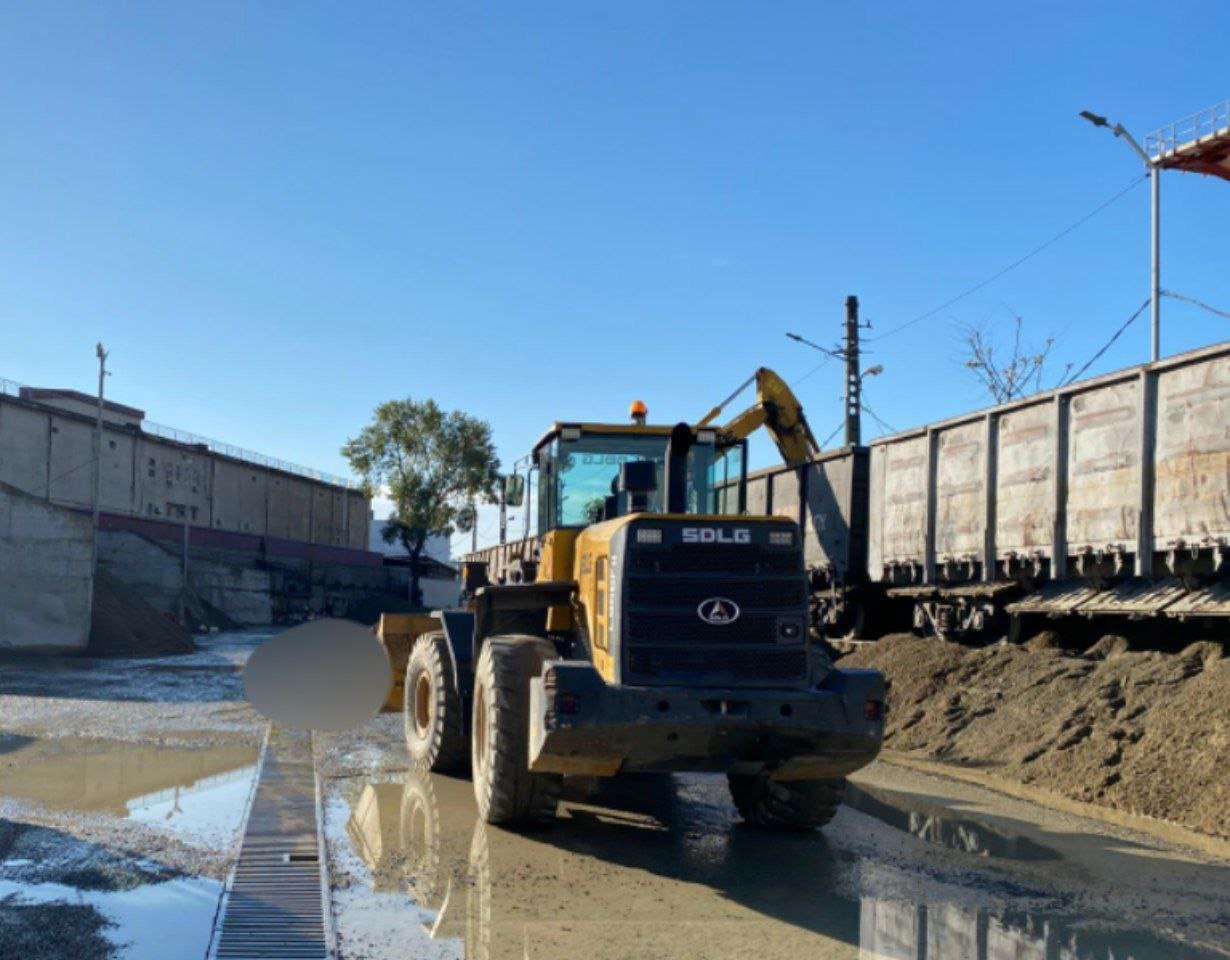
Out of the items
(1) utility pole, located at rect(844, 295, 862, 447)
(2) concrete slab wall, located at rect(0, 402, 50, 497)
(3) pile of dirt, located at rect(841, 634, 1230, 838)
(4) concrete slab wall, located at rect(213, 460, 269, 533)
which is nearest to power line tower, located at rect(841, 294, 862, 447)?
(1) utility pole, located at rect(844, 295, 862, 447)

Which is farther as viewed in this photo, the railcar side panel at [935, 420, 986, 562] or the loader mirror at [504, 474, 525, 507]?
the railcar side panel at [935, 420, 986, 562]

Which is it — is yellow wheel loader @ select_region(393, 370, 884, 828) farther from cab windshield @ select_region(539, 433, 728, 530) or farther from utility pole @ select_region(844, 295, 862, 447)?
utility pole @ select_region(844, 295, 862, 447)

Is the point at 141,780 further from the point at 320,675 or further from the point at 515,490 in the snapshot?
the point at 515,490

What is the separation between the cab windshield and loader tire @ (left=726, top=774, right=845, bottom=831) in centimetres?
221

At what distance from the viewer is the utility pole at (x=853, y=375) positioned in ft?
98.9

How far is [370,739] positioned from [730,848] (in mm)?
6373

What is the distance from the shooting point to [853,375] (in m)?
30.3

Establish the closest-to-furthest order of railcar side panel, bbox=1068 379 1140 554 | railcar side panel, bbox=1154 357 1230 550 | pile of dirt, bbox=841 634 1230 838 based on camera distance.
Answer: pile of dirt, bbox=841 634 1230 838, railcar side panel, bbox=1154 357 1230 550, railcar side panel, bbox=1068 379 1140 554

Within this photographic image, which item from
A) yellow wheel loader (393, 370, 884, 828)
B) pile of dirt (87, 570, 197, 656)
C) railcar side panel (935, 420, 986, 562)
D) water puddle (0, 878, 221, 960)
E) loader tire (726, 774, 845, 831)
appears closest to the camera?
water puddle (0, 878, 221, 960)

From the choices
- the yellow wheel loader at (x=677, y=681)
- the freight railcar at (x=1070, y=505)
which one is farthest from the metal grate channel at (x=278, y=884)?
the freight railcar at (x=1070, y=505)

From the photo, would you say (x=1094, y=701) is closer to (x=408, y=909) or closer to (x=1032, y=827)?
(x=1032, y=827)

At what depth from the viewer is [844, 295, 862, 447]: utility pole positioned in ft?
98.9

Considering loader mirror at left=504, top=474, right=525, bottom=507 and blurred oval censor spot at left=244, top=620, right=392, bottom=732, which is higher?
loader mirror at left=504, top=474, right=525, bottom=507

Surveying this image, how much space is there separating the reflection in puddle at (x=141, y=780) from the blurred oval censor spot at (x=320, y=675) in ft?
2.50
